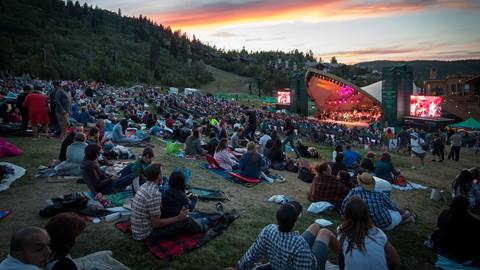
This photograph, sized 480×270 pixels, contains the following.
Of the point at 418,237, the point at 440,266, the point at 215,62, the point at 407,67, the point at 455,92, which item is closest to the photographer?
the point at 440,266

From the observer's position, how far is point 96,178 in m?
5.41

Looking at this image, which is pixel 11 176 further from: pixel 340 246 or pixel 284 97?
pixel 284 97

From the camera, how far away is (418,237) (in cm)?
527

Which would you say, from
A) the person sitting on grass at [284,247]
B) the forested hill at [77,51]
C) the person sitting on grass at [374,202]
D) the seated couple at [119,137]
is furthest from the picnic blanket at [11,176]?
the forested hill at [77,51]

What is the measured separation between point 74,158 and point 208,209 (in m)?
3.04

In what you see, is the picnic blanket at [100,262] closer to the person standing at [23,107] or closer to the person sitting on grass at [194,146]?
the person sitting on grass at [194,146]

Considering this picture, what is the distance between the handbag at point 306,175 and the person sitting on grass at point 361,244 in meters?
5.23

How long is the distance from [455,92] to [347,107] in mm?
13442

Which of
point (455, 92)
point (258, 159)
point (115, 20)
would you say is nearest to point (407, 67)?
point (455, 92)

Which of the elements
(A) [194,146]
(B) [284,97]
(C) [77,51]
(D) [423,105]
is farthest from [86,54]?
(A) [194,146]

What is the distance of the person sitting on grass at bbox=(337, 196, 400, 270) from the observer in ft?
9.32

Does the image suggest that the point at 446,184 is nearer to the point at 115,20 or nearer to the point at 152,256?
the point at 152,256

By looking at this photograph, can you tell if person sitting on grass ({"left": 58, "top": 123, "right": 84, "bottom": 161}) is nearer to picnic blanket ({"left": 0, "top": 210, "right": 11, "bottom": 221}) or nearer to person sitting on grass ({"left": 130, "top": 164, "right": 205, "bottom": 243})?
picnic blanket ({"left": 0, "top": 210, "right": 11, "bottom": 221})

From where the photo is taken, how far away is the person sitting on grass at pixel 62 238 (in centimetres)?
248
